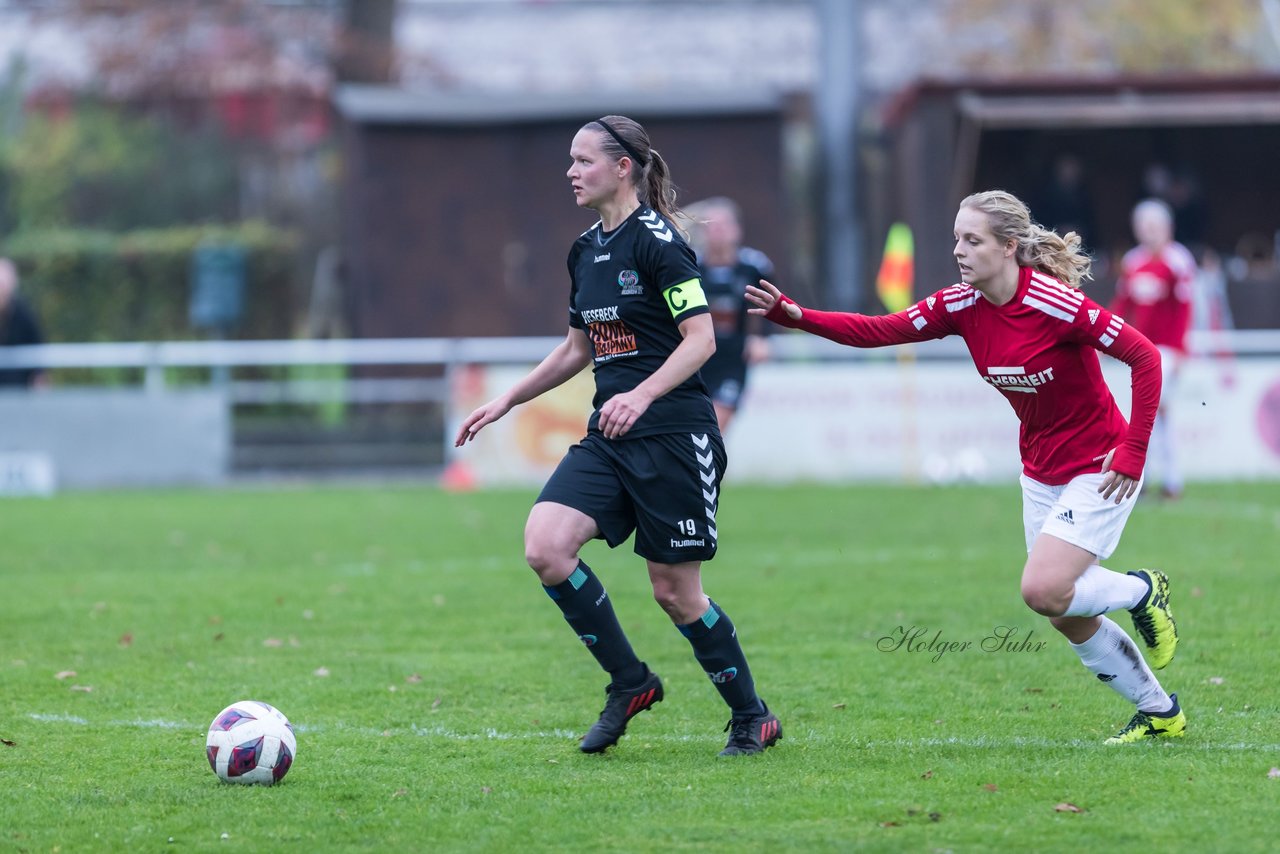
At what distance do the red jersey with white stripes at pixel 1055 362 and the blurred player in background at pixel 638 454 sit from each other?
539 mm

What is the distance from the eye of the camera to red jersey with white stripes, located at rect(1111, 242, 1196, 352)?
13.7 metres

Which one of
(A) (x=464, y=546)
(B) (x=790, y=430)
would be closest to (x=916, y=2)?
(B) (x=790, y=430)

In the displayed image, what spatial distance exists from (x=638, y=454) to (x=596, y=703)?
1459 mm

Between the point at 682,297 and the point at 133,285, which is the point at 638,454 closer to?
the point at 682,297

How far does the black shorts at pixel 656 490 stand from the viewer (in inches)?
219

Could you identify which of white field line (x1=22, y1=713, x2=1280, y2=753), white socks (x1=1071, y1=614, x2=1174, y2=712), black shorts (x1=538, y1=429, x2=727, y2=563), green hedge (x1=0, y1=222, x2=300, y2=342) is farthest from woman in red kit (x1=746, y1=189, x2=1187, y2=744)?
green hedge (x1=0, y1=222, x2=300, y2=342)

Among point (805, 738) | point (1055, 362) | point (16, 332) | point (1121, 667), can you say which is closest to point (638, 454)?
point (805, 738)

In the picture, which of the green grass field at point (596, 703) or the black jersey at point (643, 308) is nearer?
the green grass field at point (596, 703)

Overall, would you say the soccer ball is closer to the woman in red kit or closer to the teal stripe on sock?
the teal stripe on sock

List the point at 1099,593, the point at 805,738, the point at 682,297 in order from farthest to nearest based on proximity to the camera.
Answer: the point at 805,738 < the point at 1099,593 < the point at 682,297

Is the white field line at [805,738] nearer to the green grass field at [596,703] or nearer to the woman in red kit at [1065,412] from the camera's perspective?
the green grass field at [596,703]

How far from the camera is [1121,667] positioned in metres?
5.74

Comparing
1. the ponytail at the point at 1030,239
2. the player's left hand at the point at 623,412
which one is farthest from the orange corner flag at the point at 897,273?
the player's left hand at the point at 623,412

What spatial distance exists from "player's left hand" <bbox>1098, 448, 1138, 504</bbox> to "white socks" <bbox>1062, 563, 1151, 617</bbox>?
278mm
